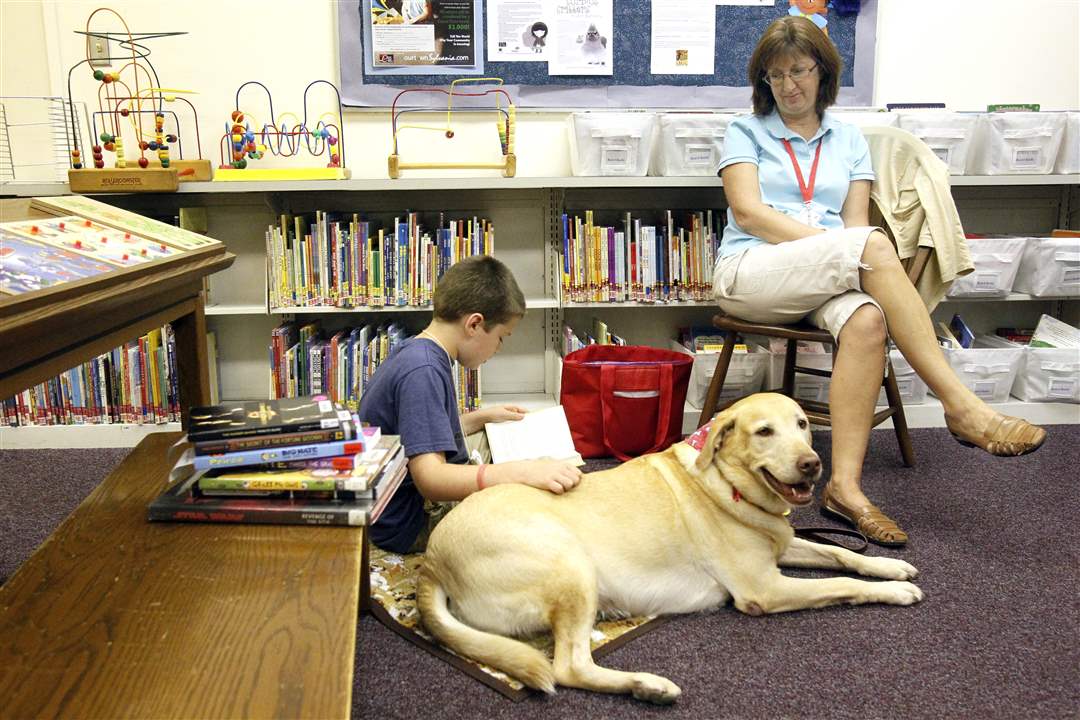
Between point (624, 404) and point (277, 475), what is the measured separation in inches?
58.8

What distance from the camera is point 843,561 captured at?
70.5 inches

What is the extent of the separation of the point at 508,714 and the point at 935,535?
4.24 ft

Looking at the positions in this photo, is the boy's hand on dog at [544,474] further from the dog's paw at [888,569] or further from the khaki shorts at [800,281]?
the khaki shorts at [800,281]

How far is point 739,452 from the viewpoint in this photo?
1601 millimetres

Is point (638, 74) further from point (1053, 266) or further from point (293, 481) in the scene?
point (293, 481)

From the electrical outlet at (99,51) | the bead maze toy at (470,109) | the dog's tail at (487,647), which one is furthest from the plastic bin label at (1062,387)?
the electrical outlet at (99,51)

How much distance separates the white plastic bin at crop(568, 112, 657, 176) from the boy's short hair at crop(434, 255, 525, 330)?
1.16 metres

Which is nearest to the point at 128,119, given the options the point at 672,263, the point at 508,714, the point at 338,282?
the point at 338,282

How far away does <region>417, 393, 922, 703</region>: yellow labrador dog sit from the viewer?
138 centimetres

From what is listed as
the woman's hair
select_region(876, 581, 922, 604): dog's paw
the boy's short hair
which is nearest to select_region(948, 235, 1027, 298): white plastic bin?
the woman's hair

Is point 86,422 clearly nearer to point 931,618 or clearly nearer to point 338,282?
point 338,282

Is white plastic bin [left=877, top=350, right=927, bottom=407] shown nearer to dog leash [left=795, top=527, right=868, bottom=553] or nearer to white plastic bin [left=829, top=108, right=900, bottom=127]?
white plastic bin [left=829, top=108, right=900, bottom=127]

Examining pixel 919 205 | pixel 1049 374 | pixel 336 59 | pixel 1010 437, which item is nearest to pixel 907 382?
pixel 1049 374

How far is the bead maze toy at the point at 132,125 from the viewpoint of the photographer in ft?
8.81
